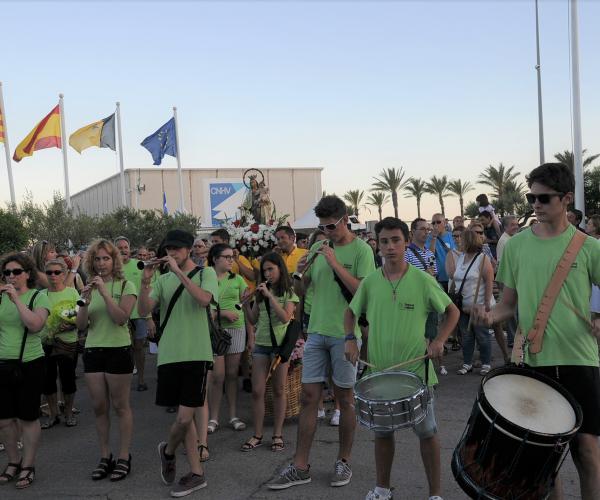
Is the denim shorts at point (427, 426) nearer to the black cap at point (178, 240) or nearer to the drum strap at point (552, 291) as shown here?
the drum strap at point (552, 291)

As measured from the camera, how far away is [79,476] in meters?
5.80

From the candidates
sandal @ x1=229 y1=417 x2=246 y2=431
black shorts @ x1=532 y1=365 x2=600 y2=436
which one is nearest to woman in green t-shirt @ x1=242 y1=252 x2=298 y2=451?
sandal @ x1=229 y1=417 x2=246 y2=431

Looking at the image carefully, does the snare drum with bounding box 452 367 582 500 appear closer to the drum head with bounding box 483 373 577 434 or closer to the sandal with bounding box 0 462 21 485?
the drum head with bounding box 483 373 577 434

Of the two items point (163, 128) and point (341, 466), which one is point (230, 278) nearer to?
point (341, 466)

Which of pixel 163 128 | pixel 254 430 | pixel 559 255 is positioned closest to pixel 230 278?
pixel 254 430

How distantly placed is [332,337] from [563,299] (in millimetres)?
2067

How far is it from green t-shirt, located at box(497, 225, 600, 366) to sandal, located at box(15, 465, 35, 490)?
424 centimetres

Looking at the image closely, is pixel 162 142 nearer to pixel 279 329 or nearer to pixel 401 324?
pixel 279 329

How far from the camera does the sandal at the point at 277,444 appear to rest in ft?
20.3

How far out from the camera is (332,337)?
528 centimetres

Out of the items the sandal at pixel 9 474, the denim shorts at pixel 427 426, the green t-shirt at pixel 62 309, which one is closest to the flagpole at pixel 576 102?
the green t-shirt at pixel 62 309

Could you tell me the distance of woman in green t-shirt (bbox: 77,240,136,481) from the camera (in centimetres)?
562

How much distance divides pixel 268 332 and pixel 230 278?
126cm

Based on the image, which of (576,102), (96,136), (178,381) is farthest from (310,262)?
(96,136)
